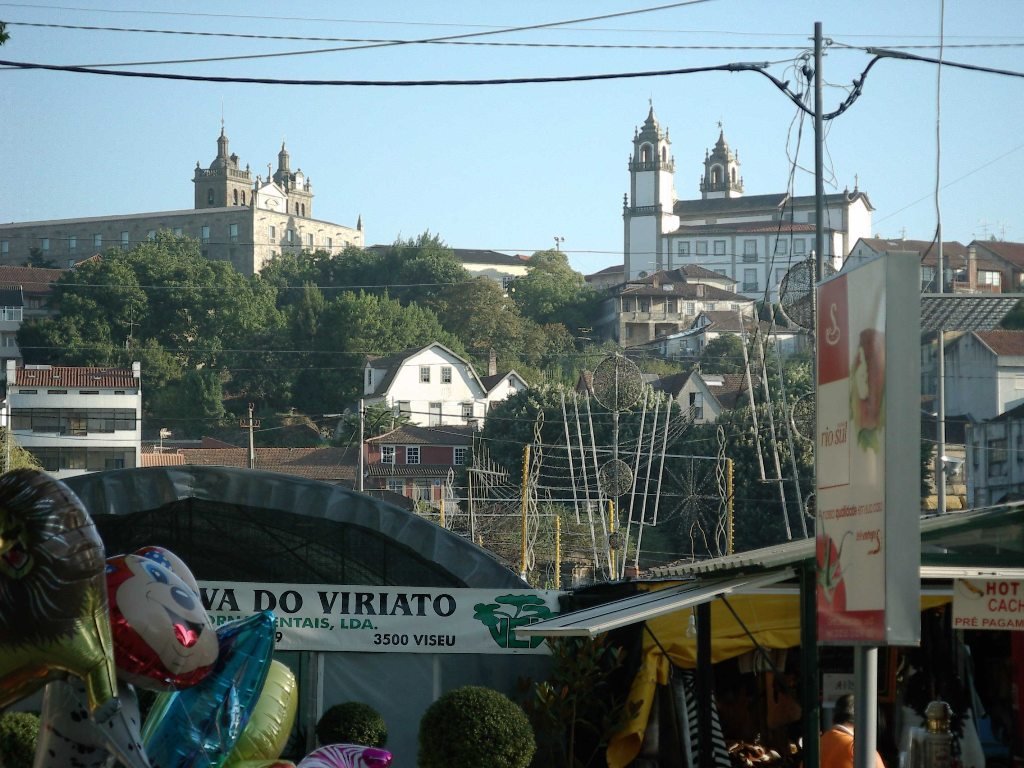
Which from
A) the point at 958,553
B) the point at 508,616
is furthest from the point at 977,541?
the point at 508,616

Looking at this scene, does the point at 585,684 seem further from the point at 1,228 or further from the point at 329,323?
the point at 1,228

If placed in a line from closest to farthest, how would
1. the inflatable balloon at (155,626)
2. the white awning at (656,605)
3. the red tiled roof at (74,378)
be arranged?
the inflatable balloon at (155,626) < the white awning at (656,605) < the red tiled roof at (74,378)

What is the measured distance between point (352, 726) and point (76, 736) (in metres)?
6.67

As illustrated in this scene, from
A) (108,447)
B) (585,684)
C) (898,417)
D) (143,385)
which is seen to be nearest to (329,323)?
(143,385)

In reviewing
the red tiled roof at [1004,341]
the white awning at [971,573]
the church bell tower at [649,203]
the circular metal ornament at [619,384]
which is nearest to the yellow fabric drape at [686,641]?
the white awning at [971,573]

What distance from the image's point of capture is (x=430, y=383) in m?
95.2

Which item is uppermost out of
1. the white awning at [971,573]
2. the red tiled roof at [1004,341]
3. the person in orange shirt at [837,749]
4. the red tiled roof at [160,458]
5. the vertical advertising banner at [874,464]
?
the red tiled roof at [1004,341]

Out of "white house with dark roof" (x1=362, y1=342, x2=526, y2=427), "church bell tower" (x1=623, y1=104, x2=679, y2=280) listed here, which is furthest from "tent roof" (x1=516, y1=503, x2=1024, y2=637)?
"church bell tower" (x1=623, y1=104, x2=679, y2=280)

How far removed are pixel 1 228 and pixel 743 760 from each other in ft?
539

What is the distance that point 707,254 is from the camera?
5901 inches

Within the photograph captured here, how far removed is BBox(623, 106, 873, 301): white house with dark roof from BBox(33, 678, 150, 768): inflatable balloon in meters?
132

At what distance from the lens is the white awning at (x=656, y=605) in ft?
32.2

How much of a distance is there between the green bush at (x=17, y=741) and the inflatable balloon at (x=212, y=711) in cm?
225

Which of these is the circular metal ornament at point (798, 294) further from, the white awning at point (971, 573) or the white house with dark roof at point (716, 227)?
the white house with dark roof at point (716, 227)
